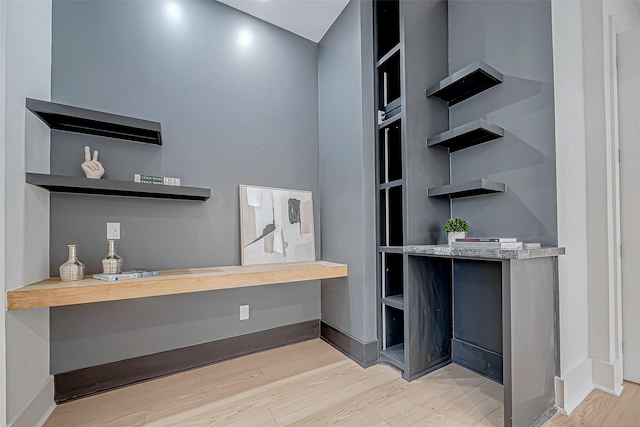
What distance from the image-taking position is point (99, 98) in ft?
6.22

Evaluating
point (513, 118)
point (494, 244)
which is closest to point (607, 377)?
point (494, 244)

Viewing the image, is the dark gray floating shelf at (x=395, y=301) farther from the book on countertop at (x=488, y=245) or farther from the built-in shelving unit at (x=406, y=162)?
the book on countertop at (x=488, y=245)

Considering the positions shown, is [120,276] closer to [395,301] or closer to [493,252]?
[395,301]

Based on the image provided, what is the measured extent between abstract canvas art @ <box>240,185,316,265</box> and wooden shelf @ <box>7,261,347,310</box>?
38 cm

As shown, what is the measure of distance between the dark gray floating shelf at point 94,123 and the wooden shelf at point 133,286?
0.92 m

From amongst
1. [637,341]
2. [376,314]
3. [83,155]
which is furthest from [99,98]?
[637,341]

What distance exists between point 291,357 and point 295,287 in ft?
1.87

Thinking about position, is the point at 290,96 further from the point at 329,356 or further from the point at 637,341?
the point at 637,341

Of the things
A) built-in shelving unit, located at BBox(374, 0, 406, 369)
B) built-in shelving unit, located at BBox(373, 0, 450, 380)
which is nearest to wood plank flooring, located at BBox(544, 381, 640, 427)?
built-in shelving unit, located at BBox(373, 0, 450, 380)

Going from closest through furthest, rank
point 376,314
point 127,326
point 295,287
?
point 127,326, point 376,314, point 295,287

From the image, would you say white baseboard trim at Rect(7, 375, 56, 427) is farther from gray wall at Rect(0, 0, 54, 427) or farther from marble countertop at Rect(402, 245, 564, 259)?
marble countertop at Rect(402, 245, 564, 259)

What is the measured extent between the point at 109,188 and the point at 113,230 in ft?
1.09

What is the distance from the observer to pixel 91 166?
1761 millimetres

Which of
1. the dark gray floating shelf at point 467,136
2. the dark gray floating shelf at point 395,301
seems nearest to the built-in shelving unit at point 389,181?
the dark gray floating shelf at point 395,301
